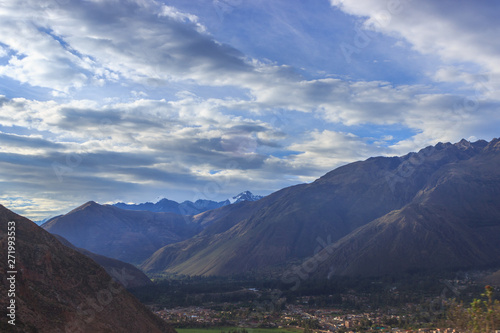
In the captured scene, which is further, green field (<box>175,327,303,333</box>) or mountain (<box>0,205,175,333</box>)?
green field (<box>175,327,303,333</box>)

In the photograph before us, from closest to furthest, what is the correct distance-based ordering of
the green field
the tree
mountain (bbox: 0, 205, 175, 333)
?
1. the tree
2. mountain (bbox: 0, 205, 175, 333)
3. the green field

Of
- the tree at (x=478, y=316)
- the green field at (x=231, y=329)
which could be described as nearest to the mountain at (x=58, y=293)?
the green field at (x=231, y=329)

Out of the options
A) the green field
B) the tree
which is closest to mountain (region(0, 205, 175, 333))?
the green field

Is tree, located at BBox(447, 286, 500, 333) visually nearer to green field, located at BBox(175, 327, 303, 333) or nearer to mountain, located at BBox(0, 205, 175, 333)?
mountain, located at BBox(0, 205, 175, 333)

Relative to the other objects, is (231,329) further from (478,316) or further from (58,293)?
(478,316)

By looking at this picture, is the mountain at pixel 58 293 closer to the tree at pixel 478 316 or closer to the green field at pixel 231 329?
the green field at pixel 231 329

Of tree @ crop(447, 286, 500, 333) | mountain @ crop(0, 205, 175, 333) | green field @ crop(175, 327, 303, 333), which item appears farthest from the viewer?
green field @ crop(175, 327, 303, 333)

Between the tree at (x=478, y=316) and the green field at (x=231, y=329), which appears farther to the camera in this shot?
the green field at (x=231, y=329)

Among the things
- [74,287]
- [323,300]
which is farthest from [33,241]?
[323,300]
